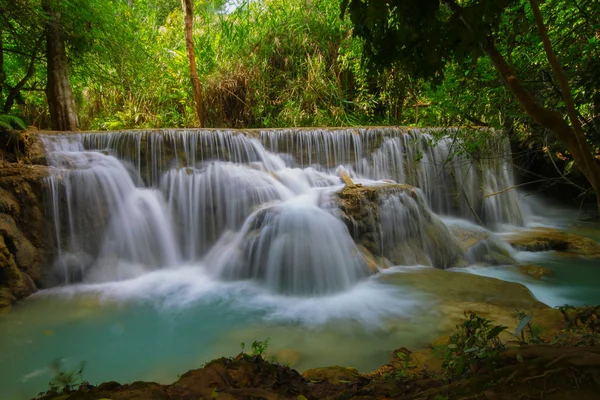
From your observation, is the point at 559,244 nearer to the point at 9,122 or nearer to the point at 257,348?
the point at 257,348

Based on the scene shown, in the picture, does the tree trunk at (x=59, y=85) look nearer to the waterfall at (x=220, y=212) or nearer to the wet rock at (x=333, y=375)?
the waterfall at (x=220, y=212)

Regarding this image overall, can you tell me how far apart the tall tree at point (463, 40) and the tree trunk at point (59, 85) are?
818 cm

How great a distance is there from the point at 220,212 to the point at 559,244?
Answer: 676 centimetres

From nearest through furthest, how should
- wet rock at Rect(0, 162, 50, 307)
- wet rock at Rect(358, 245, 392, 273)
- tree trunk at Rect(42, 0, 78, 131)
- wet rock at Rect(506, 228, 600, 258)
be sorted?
wet rock at Rect(0, 162, 50, 307) < wet rock at Rect(358, 245, 392, 273) < wet rock at Rect(506, 228, 600, 258) < tree trunk at Rect(42, 0, 78, 131)

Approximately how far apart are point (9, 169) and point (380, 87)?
10.3 metres

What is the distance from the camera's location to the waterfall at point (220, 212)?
579 cm

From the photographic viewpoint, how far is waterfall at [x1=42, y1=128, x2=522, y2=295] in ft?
19.0

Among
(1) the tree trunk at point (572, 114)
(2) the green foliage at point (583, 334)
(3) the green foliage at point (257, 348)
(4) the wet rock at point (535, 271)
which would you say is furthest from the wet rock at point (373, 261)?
(1) the tree trunk at point (572, 114)

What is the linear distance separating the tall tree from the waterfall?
3220mm

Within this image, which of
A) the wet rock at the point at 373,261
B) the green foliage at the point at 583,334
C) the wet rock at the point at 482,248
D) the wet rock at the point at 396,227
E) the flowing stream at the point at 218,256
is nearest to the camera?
the green foliage at the point at 583,334

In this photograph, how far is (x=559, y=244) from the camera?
733 centimetres

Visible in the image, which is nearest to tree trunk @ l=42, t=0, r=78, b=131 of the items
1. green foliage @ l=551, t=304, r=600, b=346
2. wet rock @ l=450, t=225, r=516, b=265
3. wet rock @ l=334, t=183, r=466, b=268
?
wet rock @ l=334, t=183, r=466, b=268

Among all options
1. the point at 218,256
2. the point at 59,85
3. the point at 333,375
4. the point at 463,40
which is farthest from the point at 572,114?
the point at 59,85

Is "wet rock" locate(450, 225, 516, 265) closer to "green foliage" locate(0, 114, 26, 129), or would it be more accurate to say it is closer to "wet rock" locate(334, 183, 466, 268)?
"wet rock" locate(334, 183, 466, 268)
